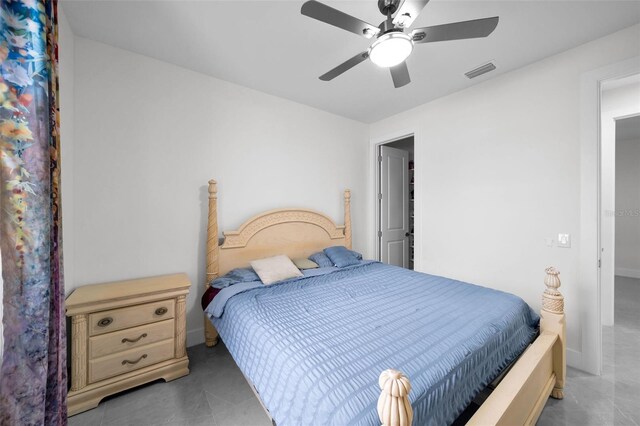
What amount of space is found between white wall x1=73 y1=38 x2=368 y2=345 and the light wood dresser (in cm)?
41

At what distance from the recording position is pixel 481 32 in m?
1.40

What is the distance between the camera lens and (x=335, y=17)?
1.31 meters

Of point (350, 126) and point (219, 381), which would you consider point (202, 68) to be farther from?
point (219, 381)

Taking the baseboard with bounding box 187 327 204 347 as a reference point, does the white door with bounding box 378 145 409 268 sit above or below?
above

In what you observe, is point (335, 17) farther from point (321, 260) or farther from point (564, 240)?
point (564, 240)

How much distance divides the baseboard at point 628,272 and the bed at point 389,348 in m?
5.18

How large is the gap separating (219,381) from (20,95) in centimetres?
207

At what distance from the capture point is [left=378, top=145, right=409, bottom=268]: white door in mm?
3928

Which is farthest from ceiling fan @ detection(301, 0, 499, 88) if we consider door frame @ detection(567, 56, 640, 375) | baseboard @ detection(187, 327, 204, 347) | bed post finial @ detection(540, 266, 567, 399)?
baseboard @ detection(187, 327, 204, 347)

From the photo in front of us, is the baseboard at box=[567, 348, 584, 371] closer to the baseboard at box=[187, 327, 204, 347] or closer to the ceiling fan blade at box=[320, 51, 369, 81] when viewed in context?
the ceiling fan blade at box=[320, 51, 369, 81]

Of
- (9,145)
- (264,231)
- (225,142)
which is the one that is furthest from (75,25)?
(264,231)

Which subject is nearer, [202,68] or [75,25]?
[75,25]

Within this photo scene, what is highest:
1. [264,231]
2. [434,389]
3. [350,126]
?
[350,126]

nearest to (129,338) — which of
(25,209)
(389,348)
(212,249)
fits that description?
(212,249)
